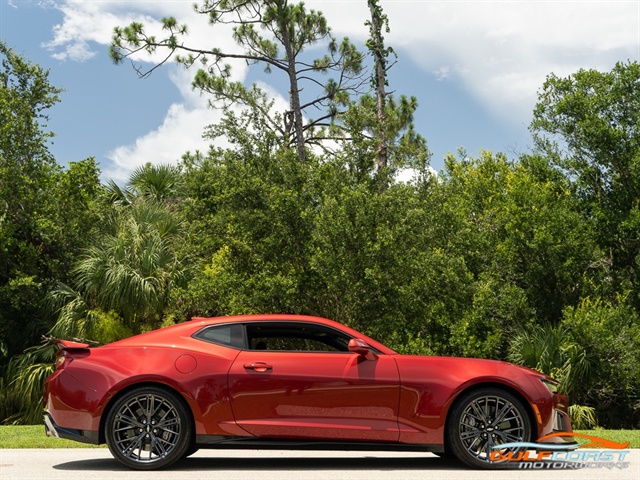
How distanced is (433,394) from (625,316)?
18105mm

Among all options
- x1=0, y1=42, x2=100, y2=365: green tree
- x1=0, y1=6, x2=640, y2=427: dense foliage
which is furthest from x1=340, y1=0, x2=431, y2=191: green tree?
x1=0, y1=42, x2=100, y2=365: green tree

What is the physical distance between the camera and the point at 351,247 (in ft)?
60.2

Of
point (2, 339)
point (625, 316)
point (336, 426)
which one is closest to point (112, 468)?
point (336, 426)

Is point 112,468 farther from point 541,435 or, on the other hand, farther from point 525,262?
point 525,262

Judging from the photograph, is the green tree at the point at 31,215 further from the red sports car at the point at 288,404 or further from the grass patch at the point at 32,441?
the red sports car at the point at 288,404

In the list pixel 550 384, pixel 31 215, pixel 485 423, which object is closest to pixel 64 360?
pixel 485 423

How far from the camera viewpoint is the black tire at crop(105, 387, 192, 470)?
7.54 metres

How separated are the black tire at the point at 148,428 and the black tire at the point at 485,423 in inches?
95.0

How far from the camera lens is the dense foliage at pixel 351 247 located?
18.7m

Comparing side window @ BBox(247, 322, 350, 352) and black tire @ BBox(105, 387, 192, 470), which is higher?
side window @ BBox(247, 322, 350, 352)

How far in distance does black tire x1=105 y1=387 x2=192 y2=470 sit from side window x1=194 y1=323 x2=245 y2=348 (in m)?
0.63

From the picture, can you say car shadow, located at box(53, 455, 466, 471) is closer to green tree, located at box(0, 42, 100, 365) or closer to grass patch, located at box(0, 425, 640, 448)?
grass patch, located at box(0, 425, 640, 448)

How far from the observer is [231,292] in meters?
19.1

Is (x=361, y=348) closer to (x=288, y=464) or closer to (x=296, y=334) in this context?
(x=296, y=334)
